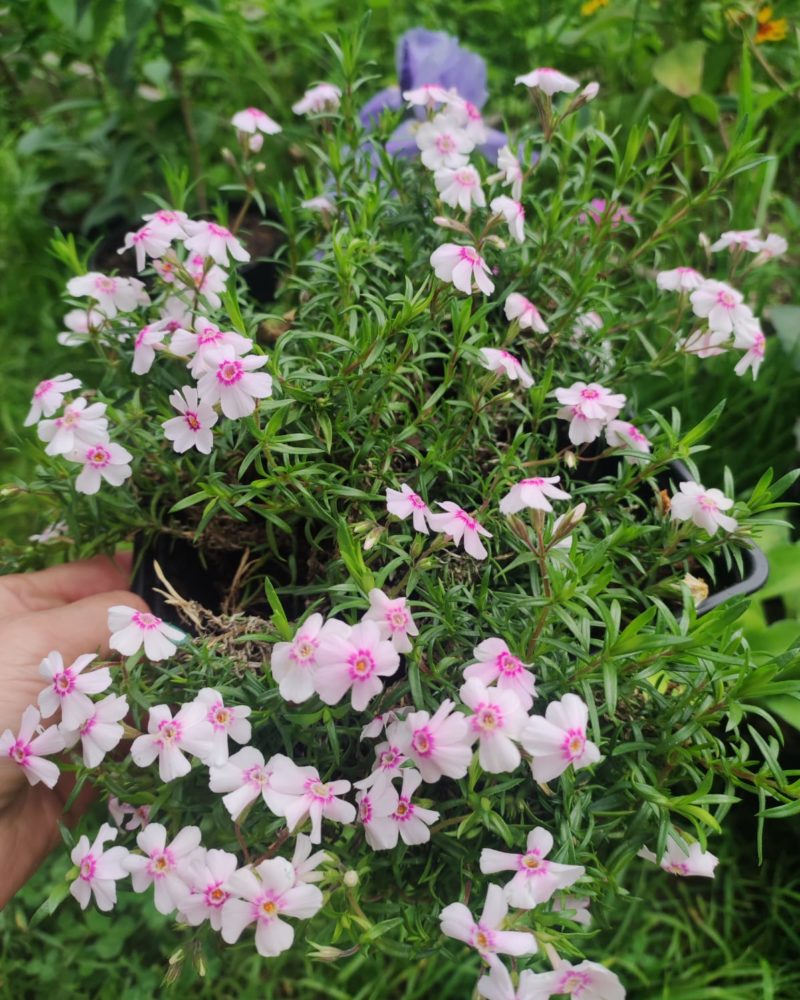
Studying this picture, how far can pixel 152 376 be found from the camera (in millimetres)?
1127

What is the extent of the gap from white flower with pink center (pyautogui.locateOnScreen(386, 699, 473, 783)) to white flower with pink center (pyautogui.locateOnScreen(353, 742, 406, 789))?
36mm

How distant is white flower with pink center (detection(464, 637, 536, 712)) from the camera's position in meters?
0.77

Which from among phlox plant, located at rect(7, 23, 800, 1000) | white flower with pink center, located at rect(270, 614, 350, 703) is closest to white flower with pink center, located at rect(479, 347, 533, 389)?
phlox plant, located at rect(7, 23, 800, 1000)

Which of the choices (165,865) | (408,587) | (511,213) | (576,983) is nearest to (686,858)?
(576,983)

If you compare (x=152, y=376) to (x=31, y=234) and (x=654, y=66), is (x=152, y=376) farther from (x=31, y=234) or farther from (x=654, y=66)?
(x=31, y=234)

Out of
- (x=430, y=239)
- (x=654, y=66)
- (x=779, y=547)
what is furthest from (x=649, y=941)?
(x=654, y=66)

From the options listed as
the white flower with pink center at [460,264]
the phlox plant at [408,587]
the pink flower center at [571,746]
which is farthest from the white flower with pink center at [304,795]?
the white flower with pink center at [460,264]

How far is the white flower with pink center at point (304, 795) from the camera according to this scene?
777 millimetres

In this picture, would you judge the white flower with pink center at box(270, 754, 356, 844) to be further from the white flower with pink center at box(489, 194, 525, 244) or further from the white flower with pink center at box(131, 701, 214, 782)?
the white flower with pink center at box(489, 194, 525, 244)

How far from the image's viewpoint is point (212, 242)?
102cm

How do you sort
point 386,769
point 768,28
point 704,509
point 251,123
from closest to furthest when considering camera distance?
point 386,769
point 704,509
point 251,123
point 768,28

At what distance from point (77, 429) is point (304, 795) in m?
0.48

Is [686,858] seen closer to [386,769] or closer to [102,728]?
[386,769]

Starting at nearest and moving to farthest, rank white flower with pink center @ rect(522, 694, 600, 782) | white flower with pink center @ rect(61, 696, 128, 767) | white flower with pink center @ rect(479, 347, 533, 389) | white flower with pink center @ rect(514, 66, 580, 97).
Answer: white flower with pink center @ rect(522, 694, 600, 782) < white flower with pink center @ rect(61, 696, 128, 767) < white flower with pink center @ rect(479, 347, 533, 389) < white flower with pink center @ rect(514, 66, 580, 97)
